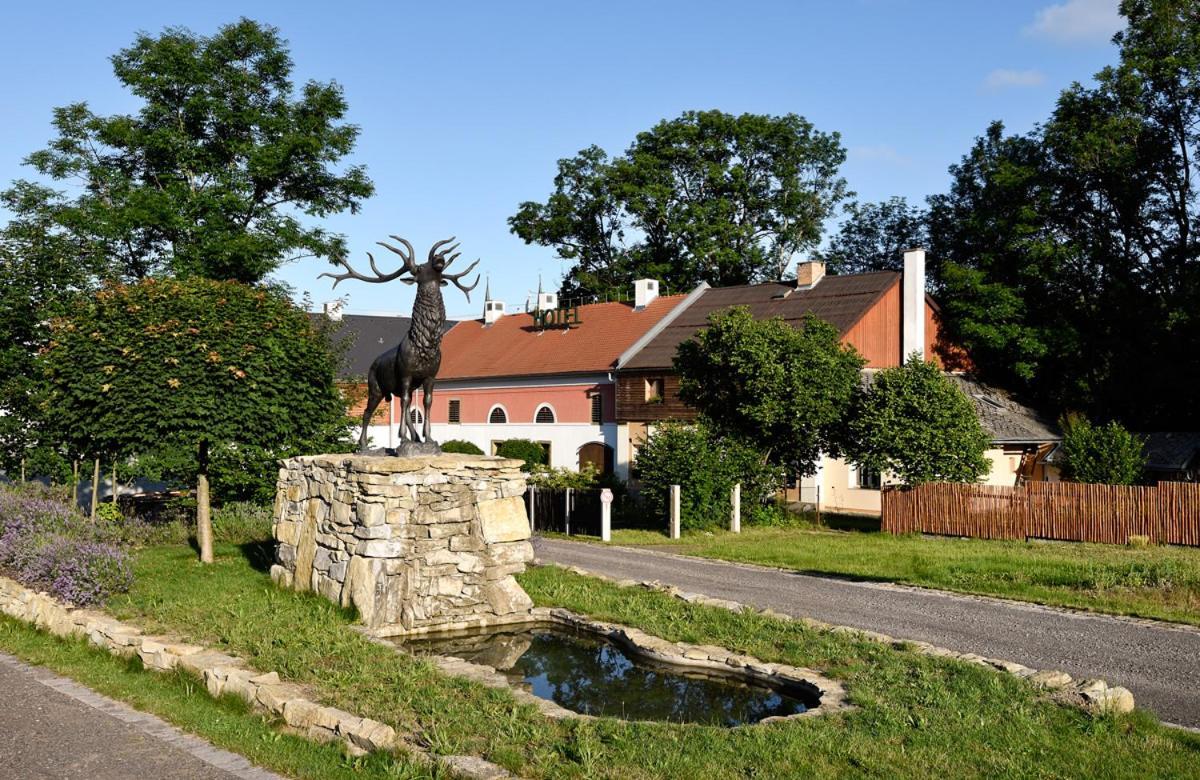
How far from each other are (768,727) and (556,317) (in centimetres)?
3743

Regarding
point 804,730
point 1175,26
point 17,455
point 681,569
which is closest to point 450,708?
point 804,730

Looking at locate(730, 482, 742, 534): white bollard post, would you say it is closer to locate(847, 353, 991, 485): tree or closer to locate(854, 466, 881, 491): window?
locate(847, 353, 991, 485): tree

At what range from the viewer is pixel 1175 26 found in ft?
105

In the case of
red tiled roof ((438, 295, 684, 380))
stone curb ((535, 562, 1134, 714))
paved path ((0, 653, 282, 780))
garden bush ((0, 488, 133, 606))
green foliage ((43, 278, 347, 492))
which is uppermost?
red tiled roof ((438, 295, 684, 380))

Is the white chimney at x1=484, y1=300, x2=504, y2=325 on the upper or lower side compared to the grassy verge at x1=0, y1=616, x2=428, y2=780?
upper

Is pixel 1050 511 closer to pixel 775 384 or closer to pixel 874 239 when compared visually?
pixel 775 384

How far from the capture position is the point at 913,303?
34.0 m

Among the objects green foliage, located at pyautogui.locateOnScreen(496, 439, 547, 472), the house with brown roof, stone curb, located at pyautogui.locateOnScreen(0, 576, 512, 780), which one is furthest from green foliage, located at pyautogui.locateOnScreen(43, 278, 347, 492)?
green foliage, located at pyautogui.locateOnScreen(496, 439, 547, 472)

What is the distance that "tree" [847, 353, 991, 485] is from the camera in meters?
24.4

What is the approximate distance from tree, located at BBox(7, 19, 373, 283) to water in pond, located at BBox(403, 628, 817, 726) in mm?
18272

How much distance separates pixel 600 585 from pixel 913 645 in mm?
5091

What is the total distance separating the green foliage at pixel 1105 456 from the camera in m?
25.0

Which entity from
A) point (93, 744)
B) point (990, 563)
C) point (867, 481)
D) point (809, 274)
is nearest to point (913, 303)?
point (809, 274)

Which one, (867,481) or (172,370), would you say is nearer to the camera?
(172,370)
